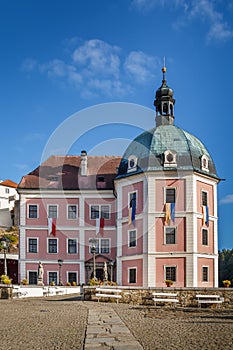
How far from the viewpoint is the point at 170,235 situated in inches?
1485

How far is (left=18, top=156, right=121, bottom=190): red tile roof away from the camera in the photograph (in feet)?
159

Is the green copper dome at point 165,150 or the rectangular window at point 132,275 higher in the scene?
the green copper dome at point 165,150

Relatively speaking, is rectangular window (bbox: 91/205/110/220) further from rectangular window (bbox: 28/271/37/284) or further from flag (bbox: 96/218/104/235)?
rectangular window (bbox: 28/271/37/284)

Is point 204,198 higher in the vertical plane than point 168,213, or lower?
higher

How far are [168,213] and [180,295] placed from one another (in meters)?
14.1

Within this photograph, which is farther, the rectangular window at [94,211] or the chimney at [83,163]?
the chimney at [83,163]

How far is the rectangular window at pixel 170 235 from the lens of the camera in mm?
37625

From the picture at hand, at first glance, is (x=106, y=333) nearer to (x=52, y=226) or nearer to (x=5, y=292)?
(x=5, y=292)

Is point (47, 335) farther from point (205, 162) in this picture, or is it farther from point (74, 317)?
point (205, 162)

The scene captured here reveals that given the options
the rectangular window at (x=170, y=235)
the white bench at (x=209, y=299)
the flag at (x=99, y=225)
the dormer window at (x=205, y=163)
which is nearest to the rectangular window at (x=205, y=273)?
the rectangular window at (x=170, y=235)

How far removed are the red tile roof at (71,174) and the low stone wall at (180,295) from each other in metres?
24.0

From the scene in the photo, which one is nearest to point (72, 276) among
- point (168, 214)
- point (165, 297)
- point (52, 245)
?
point (52, 245)

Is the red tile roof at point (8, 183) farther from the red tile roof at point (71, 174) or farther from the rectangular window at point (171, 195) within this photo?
the rectangular window at point (171, 195)

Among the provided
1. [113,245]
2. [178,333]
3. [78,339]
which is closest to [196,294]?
[178,333]
